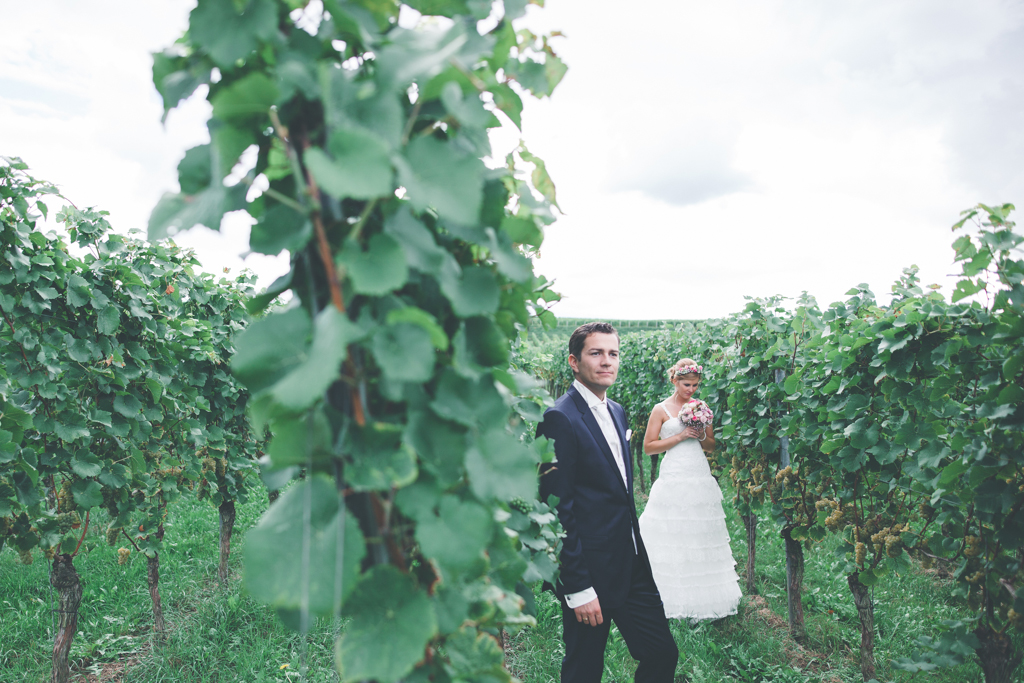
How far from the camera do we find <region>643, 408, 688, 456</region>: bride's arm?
4285 millimetres

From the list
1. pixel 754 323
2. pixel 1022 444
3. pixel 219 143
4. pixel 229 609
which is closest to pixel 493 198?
pixel 219 143

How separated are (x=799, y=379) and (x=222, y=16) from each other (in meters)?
3.49

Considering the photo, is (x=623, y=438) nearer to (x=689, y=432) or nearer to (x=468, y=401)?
(x=689, y=432)

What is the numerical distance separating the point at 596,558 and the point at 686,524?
2028mm

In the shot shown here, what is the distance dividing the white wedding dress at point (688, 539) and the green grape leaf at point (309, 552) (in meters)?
3.87

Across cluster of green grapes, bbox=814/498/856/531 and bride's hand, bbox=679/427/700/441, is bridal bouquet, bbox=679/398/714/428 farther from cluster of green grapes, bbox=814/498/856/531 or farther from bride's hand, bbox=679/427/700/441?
cluster of green grapes, bbox=814/498/856/531

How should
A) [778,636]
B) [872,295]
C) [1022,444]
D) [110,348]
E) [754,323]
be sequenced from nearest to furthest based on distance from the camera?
[1022,444], [110,348], [872,295], [778,636], [754,323]

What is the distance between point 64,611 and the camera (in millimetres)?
3029

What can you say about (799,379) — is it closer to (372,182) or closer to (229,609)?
(372,182)

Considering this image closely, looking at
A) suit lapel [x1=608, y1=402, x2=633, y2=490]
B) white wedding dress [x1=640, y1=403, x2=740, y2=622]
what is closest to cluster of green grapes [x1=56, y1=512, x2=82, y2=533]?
suit lapel [x1=608, y1=402, x2=633, y2=490]

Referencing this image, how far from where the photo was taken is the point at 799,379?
3.36 meters

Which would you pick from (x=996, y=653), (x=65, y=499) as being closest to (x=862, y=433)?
(x=996, y=653)

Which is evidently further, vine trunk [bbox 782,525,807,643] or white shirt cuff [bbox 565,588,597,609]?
vine trunk [bbox 782,525,807,643]

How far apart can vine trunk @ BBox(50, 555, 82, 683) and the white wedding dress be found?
141 inches
